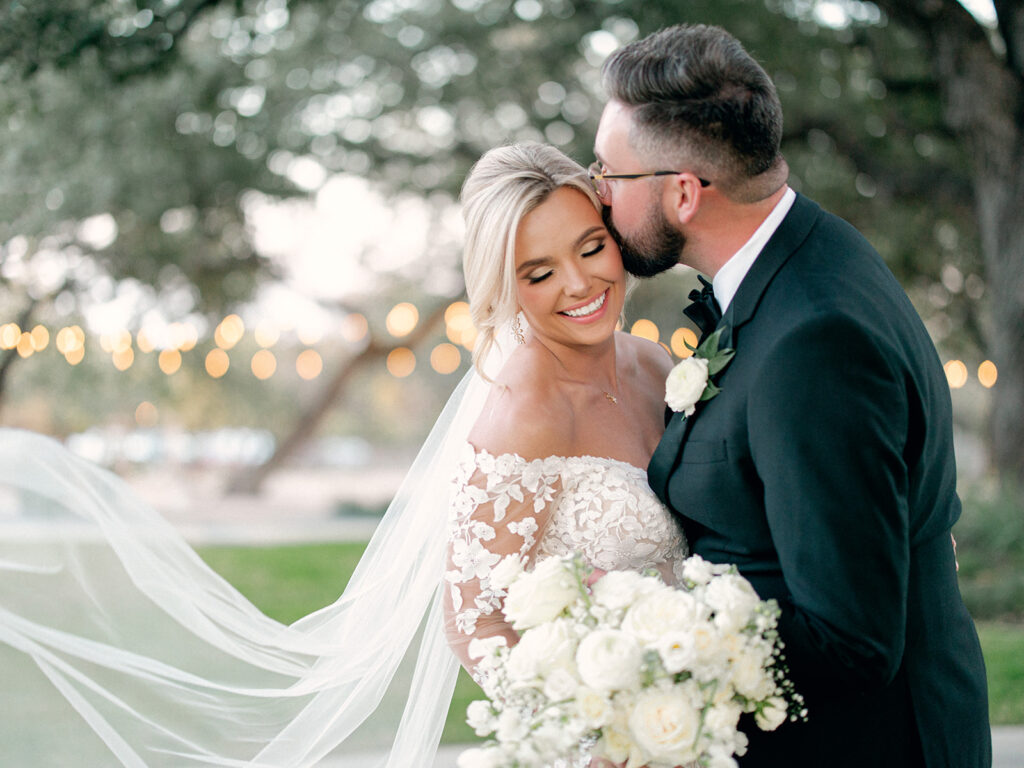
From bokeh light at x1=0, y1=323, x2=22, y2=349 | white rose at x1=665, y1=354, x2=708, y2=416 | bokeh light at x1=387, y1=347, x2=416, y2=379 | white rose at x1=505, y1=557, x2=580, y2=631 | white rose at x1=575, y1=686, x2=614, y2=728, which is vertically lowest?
bokeh light at x1=387, y1=347, x2=416, y2=379

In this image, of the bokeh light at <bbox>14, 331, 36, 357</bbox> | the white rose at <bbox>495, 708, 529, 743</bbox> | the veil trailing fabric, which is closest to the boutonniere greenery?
the white rose at <bbox>495, 708, 529, 743</bbox>

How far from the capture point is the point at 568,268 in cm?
273

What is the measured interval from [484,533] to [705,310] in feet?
2.64

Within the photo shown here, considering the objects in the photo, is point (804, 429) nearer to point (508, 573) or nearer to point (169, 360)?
point (508, 573)

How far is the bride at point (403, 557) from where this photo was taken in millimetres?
2631

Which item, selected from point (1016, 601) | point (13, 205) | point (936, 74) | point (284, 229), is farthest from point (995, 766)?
point (284, 229)

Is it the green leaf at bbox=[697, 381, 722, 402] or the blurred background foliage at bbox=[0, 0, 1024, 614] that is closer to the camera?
the green leaf at bbox=[697, 381, 722, 402]

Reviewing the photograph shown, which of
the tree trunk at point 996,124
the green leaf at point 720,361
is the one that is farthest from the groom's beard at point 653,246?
the tree trunk at point 996,124

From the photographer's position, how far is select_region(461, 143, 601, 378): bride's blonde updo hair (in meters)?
2.69

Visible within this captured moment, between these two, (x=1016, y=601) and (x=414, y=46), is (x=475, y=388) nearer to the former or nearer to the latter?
(x=1016, y=601)

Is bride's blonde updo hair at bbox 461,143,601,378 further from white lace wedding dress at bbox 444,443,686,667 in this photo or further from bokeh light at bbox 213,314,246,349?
bokeh light at bbox 213,314,246,349

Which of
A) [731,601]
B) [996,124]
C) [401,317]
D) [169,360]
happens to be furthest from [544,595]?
[169,360]

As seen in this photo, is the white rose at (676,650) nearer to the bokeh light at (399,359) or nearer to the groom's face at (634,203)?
the groom's face at (634,203)

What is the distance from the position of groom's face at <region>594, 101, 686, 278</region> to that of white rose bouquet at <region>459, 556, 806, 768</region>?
87 centimetres
